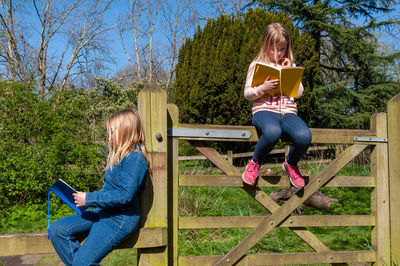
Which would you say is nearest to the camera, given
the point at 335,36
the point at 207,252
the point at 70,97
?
the point at 207,252

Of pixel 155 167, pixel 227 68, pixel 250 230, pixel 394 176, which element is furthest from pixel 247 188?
pixel 227 68

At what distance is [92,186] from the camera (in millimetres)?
7586

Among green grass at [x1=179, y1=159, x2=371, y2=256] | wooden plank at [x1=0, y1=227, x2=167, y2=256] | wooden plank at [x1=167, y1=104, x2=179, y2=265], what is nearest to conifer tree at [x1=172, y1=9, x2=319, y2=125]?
green grass at [x1=179, y1=159, x2=371, y2=256]

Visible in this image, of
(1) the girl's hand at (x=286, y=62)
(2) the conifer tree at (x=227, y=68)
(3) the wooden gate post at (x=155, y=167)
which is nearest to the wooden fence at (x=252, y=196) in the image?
(3) the wooden gate post at (x=155, y=167)

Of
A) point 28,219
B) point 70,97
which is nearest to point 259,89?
point 28,219

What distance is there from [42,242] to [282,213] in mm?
1773

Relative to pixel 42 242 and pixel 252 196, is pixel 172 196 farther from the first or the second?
pixel 42 242

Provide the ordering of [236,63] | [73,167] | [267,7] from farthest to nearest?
[267,7], [236,63], [73,167]

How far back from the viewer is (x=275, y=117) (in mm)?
2615

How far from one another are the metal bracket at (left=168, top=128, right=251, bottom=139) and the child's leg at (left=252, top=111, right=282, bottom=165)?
0.15 meters

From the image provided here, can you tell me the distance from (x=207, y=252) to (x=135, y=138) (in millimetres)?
2727

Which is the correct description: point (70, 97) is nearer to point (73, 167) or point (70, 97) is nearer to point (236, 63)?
point (73, 167)

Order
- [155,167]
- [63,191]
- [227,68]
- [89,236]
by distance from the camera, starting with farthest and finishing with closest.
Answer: [227,68]
[155,167]
[89,236]
[63,191]

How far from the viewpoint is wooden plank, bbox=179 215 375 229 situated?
264 cm
